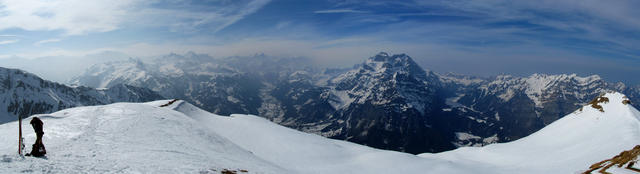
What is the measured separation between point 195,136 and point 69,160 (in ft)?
41.5

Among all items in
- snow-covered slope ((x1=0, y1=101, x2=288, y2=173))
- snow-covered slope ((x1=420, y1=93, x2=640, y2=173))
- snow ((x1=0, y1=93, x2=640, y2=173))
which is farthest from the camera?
snow-covered slope ((x1=420, y1=93, x2=640, y2=173))

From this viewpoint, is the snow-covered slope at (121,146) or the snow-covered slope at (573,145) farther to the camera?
the snow-covered slope at (573,145)

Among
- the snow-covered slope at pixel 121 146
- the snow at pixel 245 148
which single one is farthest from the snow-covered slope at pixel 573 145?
the snow-covered slope at pixel 121 146

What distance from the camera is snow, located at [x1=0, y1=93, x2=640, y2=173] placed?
17.3 m

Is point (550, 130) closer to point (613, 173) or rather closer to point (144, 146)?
point (613, 173)

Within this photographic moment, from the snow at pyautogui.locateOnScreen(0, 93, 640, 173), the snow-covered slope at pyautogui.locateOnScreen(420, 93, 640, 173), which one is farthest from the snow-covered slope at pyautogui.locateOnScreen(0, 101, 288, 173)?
the snow-covered slope at pyautogui.locateOnScreen(420, 93, 640, 173)

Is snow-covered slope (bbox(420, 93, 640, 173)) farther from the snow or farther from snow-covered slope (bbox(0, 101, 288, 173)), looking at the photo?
snow-covered slope (bbox(0, 101, 288, 173))

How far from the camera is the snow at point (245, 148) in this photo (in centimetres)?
1734

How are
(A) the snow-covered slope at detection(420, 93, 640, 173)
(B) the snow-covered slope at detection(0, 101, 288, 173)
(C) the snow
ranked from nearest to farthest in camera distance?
(B) the snow-covered slope at detection(0, 101, 288, 173), (C) the snow, (A) the snow-covered slope at detection(420, 93, 640, 173)

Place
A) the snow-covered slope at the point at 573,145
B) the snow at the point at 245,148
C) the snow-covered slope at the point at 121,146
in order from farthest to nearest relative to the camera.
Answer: the snow-covered slope at the point at 573,145, the snow at the point at 245,148, the snow-covered slope at the point at 121,146

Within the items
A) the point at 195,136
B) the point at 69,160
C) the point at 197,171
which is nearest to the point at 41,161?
the point at 69,160

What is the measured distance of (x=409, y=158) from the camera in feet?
105

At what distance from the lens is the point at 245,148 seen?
32.5m

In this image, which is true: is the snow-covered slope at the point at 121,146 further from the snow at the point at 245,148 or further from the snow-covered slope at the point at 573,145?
the snow-covered slope at the point at 573,145
